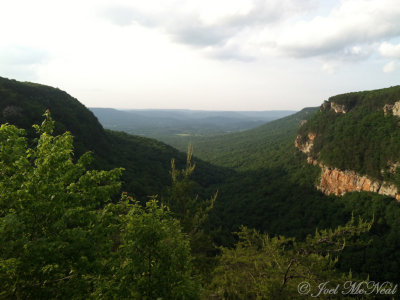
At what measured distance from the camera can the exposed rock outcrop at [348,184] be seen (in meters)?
61.9

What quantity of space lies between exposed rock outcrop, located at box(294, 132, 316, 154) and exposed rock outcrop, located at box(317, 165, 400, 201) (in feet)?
73.2

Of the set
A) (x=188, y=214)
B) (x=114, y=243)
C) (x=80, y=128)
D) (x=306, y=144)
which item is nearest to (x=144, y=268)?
(x=114, y=243)

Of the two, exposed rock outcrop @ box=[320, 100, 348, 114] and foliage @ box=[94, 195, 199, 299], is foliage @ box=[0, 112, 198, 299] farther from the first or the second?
exposed rock outcrop @ box=[320, 100, 348, 114]

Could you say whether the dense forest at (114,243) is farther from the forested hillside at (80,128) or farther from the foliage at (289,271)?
the forested hillside at (80,128)

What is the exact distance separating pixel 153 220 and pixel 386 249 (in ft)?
210

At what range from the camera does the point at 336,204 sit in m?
72.7

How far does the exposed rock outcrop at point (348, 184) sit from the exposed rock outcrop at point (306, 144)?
2232cm

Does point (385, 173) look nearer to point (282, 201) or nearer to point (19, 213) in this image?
point (282, 201)

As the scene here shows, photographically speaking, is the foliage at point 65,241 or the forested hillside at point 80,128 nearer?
the foliage at point 65,241

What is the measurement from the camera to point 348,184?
7475 centimetres

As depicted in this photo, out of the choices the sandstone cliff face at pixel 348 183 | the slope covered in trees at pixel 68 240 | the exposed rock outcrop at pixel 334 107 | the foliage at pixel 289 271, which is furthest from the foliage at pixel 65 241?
the exposed rock outcrop at pixel 334 107

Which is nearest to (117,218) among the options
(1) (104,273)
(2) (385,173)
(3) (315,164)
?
(1) (104,273)

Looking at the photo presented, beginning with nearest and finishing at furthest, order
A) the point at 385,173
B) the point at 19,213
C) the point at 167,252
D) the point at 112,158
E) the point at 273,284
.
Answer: the point at 19,213 → the point at 167,252 → the point at 273,284 → the point at 385,173 → the point at 112,158

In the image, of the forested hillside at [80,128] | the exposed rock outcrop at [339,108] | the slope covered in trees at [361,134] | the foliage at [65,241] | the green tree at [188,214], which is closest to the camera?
the foliage at [65,241]
